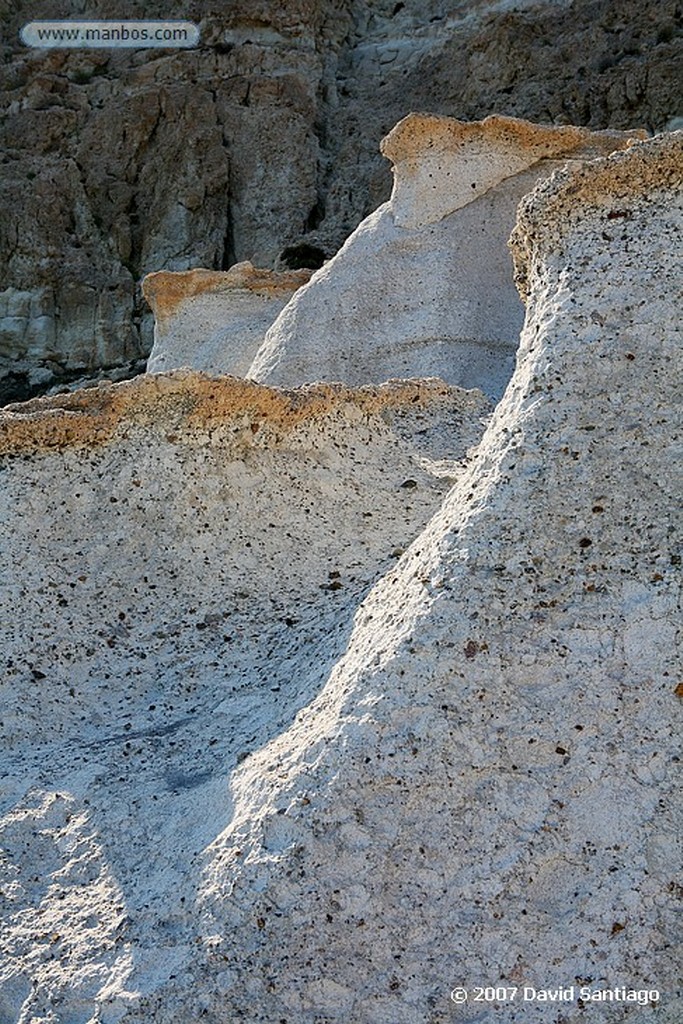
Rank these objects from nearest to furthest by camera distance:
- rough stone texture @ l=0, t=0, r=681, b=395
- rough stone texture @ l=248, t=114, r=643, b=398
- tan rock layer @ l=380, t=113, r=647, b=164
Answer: rough stone texture @ l=248, t=114, r=643, b=398, tan rock layer @ l=380, t=113, r=647, b=164, rough stone texture @ l=0, t=0, r=681, b=395

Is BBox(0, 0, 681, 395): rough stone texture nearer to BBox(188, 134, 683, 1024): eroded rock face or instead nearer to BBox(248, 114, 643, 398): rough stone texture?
BBox(248, 114, 643, 398): rough stone texture

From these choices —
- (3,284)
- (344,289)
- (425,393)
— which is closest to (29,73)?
(3,284)

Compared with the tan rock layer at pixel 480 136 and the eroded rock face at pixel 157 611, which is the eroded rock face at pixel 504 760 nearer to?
the eroded rock face at pixel 157 611

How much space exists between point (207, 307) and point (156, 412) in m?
5.66

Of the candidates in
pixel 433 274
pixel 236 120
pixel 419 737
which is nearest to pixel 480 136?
pixel 433 274

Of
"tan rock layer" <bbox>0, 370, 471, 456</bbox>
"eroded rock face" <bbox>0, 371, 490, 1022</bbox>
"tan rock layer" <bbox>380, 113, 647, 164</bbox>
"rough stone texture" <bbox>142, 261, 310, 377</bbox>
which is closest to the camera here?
"eroded rock face" <bbox>0, 371, 490, 1022</bbox>

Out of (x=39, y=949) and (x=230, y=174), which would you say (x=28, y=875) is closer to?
(x=39, y=949)

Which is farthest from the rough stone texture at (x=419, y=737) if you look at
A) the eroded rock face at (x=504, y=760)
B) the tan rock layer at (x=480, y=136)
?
the tan rock layer at (x=480, y=136)

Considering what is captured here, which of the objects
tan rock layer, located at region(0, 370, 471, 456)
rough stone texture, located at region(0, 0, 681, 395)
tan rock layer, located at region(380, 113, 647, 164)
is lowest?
rough stone texture, located at region(0, 0, 681, 395)

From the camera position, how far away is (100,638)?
3988mm

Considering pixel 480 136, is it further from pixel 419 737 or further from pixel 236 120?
pixel 236 120

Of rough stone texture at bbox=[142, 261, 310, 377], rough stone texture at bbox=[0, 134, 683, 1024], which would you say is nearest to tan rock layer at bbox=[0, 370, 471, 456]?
rough stone texture at bbox=[0, 134, 683, 1024]

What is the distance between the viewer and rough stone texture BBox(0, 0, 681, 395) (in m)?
18.4

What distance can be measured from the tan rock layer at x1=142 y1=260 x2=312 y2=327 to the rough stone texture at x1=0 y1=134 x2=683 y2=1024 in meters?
6.40
